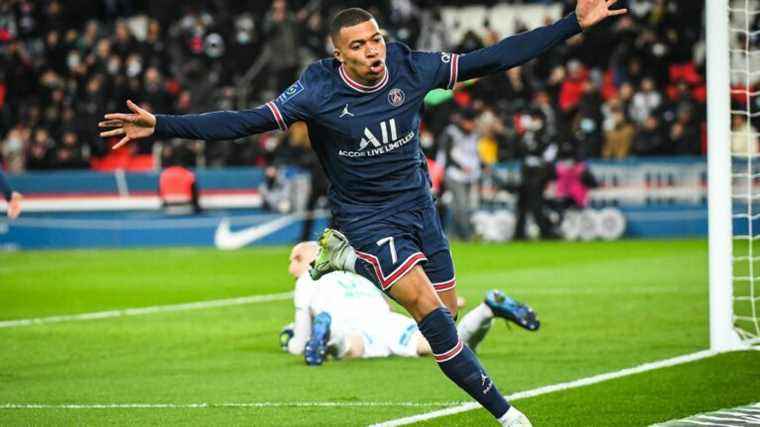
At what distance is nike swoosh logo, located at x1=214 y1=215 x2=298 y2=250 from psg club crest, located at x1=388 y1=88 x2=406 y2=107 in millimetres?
17584

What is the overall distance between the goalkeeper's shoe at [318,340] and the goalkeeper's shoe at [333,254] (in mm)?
2314

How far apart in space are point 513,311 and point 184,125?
3.08 meters

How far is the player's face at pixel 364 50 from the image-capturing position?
21.5 feet

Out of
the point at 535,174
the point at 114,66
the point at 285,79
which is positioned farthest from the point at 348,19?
the point at 114,66

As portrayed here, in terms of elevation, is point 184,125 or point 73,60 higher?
point 73,60

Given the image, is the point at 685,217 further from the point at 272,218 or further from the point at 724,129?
the point at 724,129

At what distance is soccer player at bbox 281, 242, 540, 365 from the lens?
9.37 meters

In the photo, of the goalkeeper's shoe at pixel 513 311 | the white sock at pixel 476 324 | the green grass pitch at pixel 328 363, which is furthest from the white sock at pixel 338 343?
the goalkeeper's shoe at pixel 513 311

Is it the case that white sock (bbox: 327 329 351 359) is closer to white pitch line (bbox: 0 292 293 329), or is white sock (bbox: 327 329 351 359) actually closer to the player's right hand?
the player's right hand

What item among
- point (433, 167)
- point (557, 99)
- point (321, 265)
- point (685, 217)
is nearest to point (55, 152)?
point (433, 167)

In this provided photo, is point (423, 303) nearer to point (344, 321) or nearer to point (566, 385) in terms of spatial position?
point (566, 385)

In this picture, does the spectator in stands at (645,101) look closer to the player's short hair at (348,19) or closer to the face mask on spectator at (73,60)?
the face mask on spectator at (73,60)

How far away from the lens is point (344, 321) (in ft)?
31.6

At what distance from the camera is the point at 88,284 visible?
17016 mm
